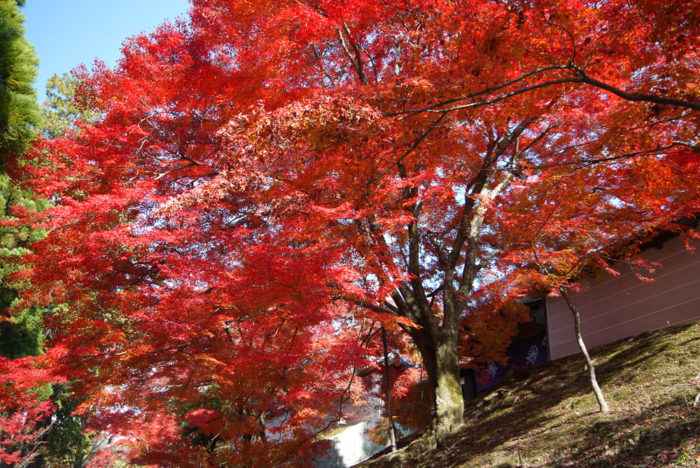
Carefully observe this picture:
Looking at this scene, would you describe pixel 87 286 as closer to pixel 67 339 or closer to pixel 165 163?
pixel 67 339

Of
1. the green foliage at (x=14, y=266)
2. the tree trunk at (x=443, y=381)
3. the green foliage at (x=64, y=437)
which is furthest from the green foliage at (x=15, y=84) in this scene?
the green foliage at (x=64, y=437)

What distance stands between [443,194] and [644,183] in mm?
4524

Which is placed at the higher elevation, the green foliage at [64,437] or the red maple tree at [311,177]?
the red maple tree at [311,177]

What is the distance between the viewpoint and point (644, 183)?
935cm

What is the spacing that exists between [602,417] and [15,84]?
11337 millimetres

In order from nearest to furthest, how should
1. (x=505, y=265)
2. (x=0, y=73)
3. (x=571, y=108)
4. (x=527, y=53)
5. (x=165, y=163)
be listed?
(x=527, y=53)
(x=0, y=73)
(x=571, y=108)
(x=165, y=163)
(x=505, y=265)

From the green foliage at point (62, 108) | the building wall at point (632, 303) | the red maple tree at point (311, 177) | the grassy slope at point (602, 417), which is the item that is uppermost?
the green foliage at point (62, 108)

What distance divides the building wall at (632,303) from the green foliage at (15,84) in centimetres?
1455

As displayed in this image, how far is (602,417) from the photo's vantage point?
6.27 meters

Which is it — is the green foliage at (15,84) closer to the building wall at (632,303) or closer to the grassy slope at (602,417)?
the grassy slope at (602,417)

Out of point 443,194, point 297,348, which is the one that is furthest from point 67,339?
point 443,194

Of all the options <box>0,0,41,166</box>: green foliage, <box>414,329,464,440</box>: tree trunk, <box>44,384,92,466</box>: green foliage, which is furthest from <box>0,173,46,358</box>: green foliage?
<box>414,329,464,440</box>: tree trunk

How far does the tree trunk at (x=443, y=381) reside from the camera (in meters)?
8.85

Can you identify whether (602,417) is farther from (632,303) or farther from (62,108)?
(62,108)
